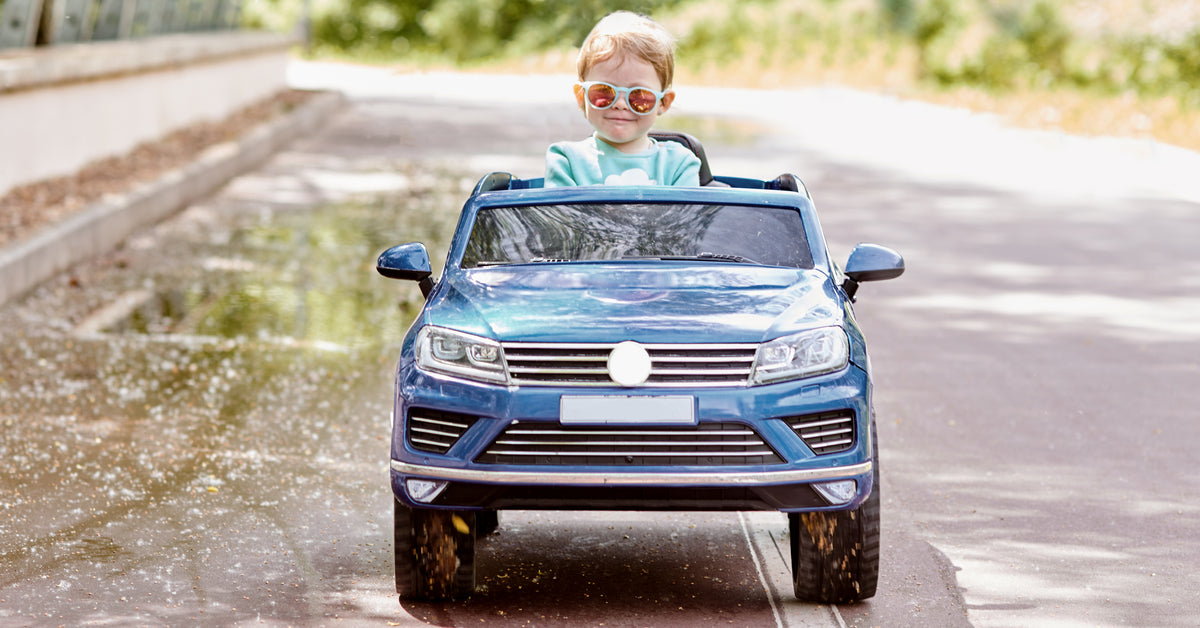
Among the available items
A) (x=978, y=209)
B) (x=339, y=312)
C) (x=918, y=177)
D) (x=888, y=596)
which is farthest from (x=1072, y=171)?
(x=888, y=596)

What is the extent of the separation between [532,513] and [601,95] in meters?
1.76

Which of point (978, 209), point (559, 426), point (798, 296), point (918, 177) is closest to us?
point (559, 426)

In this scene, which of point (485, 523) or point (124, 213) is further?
point (124, 213)

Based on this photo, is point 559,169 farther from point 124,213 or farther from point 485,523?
point 124,213

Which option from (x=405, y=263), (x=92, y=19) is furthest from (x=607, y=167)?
(x=92, y=19)

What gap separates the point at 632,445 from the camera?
16.3 feet

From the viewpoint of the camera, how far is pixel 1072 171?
2131 centimetres

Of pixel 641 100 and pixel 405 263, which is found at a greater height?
pixel 641 100

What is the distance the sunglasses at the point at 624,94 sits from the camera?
6.00 m

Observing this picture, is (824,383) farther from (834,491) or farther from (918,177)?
(918,177)

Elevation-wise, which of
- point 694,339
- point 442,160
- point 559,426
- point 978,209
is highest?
point 694,339

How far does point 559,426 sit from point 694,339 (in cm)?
48

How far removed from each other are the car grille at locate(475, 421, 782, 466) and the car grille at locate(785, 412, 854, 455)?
119 millimetres

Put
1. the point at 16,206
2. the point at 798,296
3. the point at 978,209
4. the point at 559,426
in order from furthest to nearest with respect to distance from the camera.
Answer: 1. the point at 978,209
2. the point at 16,206
3. the point at 798,296
4. the point at 559,426
